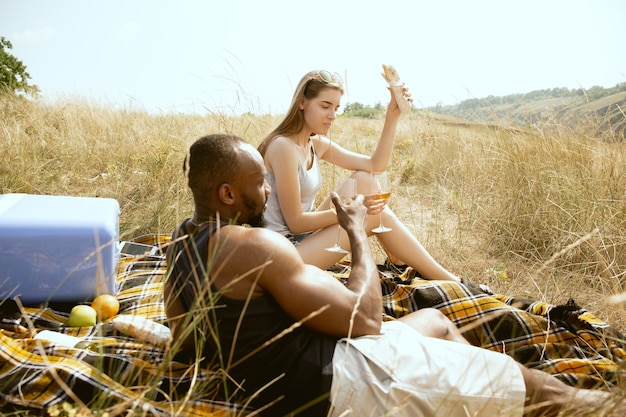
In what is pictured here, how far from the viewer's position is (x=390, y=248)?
371cm

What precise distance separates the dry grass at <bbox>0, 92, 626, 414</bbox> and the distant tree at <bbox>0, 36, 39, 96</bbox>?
9.69 ft

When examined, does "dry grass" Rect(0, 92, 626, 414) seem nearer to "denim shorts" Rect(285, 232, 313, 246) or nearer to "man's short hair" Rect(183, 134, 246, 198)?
"denim shorts" Rect(285, 232, 313, 246)

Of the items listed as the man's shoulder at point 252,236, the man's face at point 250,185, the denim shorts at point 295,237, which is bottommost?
the denim shorts at point 295,237

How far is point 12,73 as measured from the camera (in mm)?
10398

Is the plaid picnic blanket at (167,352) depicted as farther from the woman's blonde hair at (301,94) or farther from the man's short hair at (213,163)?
the woman's blonde hair at (301,94)

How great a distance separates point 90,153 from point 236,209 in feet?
16.0

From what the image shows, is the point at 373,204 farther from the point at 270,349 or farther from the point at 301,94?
the point at 270,349

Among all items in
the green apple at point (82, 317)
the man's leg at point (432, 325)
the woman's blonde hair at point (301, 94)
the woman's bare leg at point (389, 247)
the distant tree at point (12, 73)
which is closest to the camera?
the man's leg at point (432, 325)

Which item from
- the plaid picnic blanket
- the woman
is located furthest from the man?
the woman

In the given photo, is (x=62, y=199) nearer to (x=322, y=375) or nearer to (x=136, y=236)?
(x=136, y=236)

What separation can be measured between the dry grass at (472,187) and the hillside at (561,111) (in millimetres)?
127

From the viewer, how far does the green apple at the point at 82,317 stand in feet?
9.73

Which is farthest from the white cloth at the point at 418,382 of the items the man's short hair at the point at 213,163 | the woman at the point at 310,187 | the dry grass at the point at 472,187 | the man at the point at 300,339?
the woman at the point at 310,187

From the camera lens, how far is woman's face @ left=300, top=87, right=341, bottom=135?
12.4 ft
